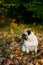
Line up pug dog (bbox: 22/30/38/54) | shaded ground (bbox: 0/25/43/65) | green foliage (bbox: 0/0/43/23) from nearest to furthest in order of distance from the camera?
shaded ground (bbox: 0/25/43/65) < pug dog (bbox: 22/30/38/54) < green foliage (bbox: 0/0/43/23)

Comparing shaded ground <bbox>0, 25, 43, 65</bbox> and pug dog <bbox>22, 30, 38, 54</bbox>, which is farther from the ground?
pug dog <bbox>22, 30, 38, 54</bbox>

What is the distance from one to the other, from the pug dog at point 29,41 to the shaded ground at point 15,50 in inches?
6.0

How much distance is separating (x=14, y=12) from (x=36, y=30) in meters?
1.30

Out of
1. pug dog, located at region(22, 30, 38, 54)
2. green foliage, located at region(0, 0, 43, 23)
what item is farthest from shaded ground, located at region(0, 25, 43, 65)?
green foliage, located at region(0, 0, 43, 23)

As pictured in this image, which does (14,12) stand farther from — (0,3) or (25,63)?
(25,63)

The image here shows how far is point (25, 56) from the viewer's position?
25.7 feet

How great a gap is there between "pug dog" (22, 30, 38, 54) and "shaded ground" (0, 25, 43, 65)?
0.15 metres

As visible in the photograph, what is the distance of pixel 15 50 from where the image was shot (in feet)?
27.2

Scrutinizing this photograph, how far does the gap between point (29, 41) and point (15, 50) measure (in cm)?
72

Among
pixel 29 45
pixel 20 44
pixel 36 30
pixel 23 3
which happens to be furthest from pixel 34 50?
pixel 23 3

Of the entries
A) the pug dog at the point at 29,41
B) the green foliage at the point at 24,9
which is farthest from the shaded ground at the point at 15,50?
the green foliage at the point at 24,9

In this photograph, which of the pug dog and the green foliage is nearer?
the pug dog

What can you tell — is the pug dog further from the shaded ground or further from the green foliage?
the green foliage

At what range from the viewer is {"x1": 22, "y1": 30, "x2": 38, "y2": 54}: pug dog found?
7605 mm
